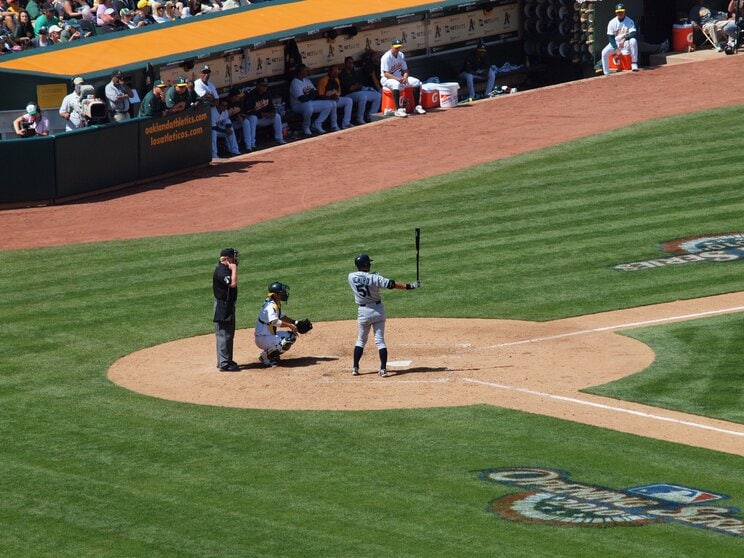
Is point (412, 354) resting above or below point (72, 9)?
below

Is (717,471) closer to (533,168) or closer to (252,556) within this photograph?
(252,556)

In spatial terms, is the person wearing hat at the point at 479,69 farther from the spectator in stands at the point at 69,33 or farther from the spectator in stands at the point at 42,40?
the spectator in stands at the point at 42,40

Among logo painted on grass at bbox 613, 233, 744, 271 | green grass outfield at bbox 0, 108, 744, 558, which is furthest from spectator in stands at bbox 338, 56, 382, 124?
logo painted on grass at bbox 613, 233, 744, 271

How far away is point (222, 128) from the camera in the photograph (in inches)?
1339

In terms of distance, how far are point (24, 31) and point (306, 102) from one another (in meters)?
7.29

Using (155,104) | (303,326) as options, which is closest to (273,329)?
(303,326)

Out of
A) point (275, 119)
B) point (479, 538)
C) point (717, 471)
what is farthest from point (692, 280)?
point (275, 119)

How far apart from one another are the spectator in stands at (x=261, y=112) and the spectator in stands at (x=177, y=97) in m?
3.14

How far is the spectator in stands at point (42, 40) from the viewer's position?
110 ft

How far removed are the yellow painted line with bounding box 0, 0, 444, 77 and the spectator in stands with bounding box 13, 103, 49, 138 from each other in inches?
66.7

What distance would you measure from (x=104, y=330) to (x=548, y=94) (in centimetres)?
2016

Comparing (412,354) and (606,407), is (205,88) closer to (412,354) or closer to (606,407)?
(412,354)

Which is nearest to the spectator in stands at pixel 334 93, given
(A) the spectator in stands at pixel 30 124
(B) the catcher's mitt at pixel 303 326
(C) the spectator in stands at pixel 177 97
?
(C) the spectator in stands at pixel 177 97

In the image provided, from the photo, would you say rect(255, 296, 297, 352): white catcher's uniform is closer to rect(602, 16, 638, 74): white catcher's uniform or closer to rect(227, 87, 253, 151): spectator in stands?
rect(227, 87, 253, 151): spectator in stands
